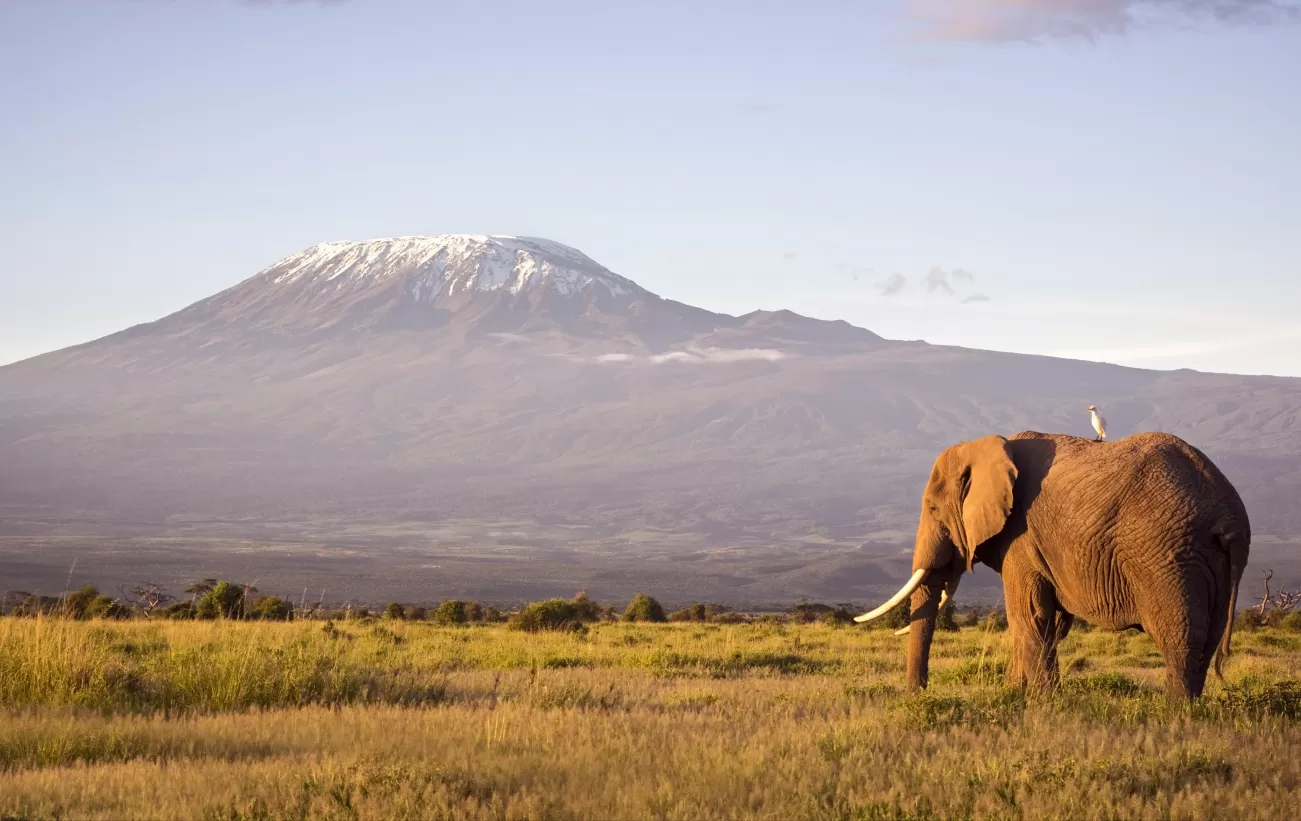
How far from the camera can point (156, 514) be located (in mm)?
194375

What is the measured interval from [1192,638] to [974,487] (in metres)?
2.55

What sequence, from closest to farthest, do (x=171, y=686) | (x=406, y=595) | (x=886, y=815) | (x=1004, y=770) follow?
(x=886, y=815) → (x=1004, y=770) → (x=171, y=686) → (x=406, y=595)

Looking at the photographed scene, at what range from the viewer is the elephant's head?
13625 millimetres

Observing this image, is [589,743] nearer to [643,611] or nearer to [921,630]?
[921,630]

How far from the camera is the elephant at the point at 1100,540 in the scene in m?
11.8

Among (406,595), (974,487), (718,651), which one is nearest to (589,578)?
(406,595)

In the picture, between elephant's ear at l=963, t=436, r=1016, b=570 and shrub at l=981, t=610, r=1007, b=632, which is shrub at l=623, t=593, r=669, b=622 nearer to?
shrub at l=981, t=610, r=1007, b=632

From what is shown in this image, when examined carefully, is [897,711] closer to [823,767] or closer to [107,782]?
[823,767]

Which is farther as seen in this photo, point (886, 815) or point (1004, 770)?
point (1004, 770)

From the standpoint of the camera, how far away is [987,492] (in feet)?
43.8

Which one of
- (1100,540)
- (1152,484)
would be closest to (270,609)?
(1100,540)

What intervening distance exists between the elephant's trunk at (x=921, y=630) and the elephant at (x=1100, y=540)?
0.03 m

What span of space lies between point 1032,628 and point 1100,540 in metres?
1.14

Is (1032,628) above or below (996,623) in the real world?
above
